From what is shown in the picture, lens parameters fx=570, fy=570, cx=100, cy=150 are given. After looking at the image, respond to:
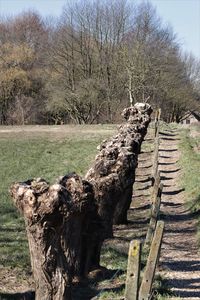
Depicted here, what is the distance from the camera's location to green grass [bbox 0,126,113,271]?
10.7m

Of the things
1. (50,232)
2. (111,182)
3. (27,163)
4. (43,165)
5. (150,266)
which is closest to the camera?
(150,266)

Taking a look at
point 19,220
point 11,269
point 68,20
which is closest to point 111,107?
point 68,20

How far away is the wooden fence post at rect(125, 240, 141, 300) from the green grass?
3789mm

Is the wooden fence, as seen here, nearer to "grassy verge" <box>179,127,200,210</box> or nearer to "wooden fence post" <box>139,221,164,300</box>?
"wooden fence post" <box>139,221,164,300</box>

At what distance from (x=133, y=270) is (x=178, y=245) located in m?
5.28

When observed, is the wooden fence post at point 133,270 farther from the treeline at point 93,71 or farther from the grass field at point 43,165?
the treeline at point 93,71

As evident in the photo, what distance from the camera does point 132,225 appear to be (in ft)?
40.8

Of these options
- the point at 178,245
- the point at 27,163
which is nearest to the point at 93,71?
the point at 27,163

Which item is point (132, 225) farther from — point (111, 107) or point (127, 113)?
point (111, 107)

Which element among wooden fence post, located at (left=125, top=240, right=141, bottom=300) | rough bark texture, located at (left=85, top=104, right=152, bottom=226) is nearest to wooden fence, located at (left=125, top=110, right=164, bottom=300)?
wooden fence post, located at (left=125, top=240, right=141, bottom=300)

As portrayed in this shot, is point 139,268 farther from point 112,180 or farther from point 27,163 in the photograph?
point 27,163

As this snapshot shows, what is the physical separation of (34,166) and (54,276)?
48.2ft

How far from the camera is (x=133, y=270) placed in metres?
5.65

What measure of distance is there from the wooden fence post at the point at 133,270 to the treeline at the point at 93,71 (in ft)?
145
